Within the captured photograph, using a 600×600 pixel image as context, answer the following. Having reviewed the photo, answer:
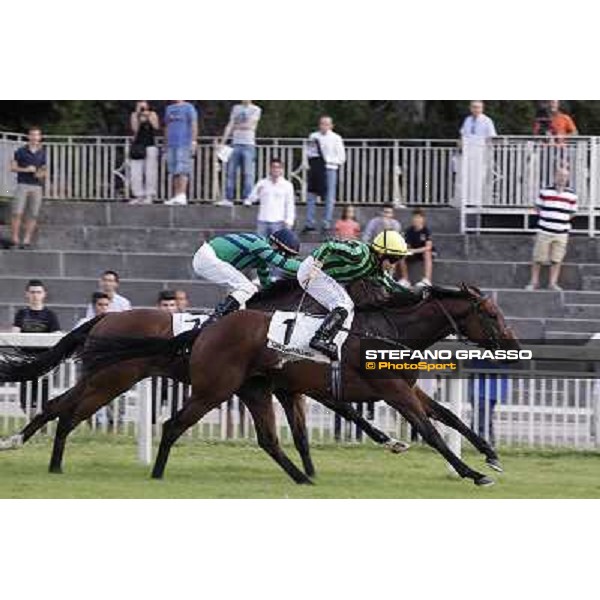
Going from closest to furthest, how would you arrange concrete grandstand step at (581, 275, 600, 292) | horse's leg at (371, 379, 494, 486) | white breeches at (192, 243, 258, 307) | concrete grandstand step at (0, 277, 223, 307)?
1. horse's leg at (371, 379, 494, 486)
2. white breeches at (192, 243, 258, 307)
3. concrete grandstand step at (581, 275, 600, 292)
4. concrete grandstand step at (0, 277, 223, 307)

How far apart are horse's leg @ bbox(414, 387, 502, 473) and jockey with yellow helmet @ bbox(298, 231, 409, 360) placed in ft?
2.57

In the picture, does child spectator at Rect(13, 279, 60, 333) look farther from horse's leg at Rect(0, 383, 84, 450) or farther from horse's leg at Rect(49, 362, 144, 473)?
horse's leg at Rect(49, 362, 144, 473)

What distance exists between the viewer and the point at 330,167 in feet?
66.9

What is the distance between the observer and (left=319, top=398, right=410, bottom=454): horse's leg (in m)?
13.8

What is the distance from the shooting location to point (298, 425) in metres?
14.0

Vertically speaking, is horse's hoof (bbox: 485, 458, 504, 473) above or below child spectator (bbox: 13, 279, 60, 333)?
below

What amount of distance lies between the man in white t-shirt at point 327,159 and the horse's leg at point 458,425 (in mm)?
6790

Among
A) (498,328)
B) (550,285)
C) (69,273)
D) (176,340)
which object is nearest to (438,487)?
(498,328)

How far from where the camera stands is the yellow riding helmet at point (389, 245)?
538 inches

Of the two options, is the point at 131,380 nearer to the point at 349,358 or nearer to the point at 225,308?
the point at 225,308

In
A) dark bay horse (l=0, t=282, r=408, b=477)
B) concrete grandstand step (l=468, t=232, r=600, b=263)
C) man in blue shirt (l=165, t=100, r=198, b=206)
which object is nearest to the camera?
dark bay horse (l=0, t=282, r=408, b=477)

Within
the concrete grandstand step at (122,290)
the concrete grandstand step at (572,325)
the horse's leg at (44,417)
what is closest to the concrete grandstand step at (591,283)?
the concrete grandstand step at (572,325)

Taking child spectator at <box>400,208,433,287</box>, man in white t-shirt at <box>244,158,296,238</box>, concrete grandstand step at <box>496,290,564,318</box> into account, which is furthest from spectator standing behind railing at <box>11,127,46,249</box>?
concrete grandstand step at <box>496,290,564,318</box>

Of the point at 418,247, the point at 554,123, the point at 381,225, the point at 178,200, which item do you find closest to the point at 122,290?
the point at 178,200
